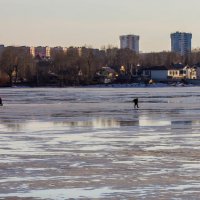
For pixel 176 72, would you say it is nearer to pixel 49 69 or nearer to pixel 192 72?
pixel 192 72

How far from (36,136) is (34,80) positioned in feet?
425

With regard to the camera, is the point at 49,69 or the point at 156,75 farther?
the point at 156,75

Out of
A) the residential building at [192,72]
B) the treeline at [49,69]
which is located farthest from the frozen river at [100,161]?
the residential building at [192,72]

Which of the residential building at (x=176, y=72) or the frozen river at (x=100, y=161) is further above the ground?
the frozen river at (x=100, y=161)

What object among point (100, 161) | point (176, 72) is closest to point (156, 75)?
point (176, 72)

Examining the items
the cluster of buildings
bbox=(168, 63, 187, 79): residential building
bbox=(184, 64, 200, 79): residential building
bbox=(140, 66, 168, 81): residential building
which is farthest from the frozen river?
bbox=(184, 64, 200, 79): residential building

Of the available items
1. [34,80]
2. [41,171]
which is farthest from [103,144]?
[34,80]

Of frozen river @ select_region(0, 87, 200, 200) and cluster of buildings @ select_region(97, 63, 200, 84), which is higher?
frozen river @ select_region(0, 87, 200, 200)

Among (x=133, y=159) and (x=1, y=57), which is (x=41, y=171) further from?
(x=1, y=57)

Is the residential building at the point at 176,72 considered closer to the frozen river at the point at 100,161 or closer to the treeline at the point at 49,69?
the treeline at the point at 49,69

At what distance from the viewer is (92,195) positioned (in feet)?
39.9

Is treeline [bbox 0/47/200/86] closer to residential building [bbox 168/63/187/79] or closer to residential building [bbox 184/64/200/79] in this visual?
residential building [bbox 168/63/187/79]

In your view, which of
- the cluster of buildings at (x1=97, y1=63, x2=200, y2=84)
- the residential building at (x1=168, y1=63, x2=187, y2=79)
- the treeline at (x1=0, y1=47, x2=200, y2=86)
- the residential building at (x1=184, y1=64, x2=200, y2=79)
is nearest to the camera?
the treeline at (x1=0, y1=47, x2=200, y2=86)

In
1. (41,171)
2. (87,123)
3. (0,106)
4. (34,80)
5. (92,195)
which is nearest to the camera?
(92,195)
